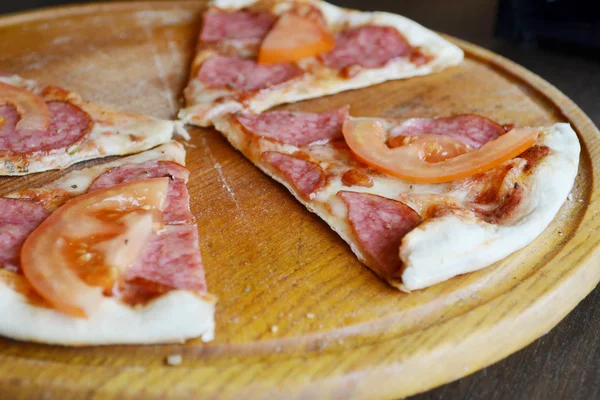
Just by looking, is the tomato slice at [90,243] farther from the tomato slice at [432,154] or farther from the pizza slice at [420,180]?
the tomato slice at [432,154]

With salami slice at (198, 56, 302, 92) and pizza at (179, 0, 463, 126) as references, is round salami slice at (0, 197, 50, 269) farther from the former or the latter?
salami slice at (198, 56, 302, 92)

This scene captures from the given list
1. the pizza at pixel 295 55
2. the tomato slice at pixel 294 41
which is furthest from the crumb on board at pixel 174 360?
the tomato slice at pixel 294 41

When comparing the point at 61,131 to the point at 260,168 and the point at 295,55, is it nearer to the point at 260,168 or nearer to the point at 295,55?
the point at 260,168

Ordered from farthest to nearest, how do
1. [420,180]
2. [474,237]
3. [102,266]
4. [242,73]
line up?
[242,73] < [420,180] < [474,237] < [102,266]

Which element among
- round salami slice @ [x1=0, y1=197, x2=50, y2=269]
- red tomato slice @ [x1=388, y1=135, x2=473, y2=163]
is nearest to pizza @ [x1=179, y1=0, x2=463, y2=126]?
Result: red tomato slice @ [x1=388, y1=135, x2=473, y2=163]

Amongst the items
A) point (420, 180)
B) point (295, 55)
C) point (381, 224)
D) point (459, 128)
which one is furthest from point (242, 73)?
point (381, 224)
